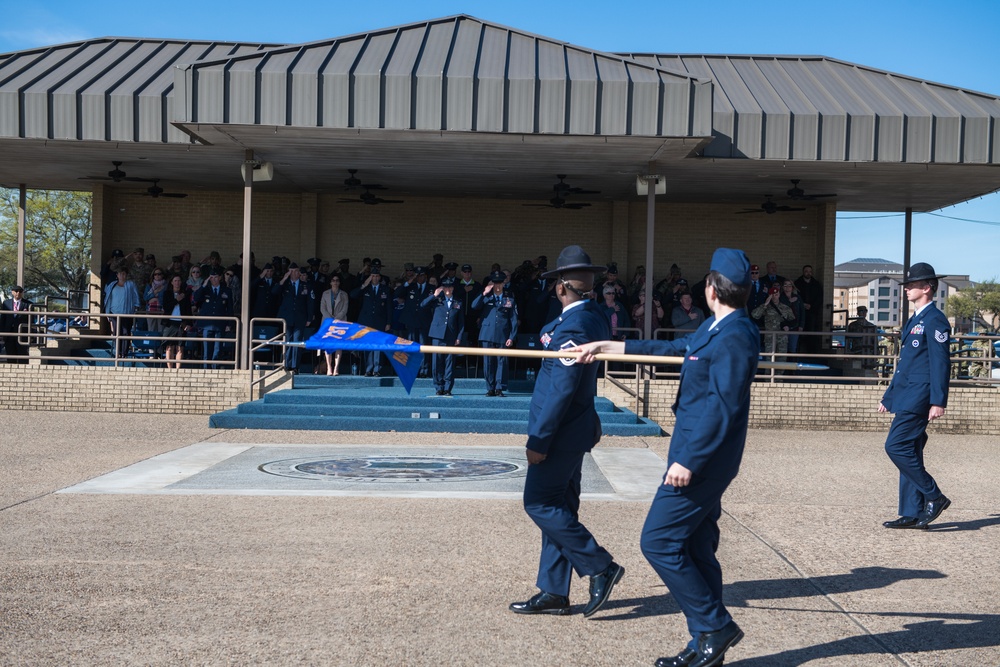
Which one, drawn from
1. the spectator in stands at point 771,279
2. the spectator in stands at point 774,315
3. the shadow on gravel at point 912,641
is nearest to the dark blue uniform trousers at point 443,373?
the spectator in stands at point 774,315

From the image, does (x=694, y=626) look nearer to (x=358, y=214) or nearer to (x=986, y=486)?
(x=986, y=486)

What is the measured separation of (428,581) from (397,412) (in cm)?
846

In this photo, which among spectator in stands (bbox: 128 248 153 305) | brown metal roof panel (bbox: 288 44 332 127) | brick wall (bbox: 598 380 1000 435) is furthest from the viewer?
spectator in stands (bbox: 128 248 153 305)

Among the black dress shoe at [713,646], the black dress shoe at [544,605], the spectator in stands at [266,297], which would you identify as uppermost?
the spectator in stands at [266,297]

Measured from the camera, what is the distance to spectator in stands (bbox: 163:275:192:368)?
16.2m

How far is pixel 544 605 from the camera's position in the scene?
4.95 meters

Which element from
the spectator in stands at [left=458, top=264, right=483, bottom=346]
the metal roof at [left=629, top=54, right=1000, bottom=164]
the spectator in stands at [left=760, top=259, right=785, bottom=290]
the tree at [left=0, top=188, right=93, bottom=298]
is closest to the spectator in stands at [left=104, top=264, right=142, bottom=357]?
the spectator in stands at [left=458, top=264, right=483, bottom=346]

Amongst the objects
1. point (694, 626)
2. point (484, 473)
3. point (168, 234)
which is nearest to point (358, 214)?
point (168, 234)

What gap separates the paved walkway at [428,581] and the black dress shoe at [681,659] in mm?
106

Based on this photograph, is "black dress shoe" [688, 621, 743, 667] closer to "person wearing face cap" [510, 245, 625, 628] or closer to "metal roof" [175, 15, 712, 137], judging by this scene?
"person wearing face cap" [510, 245, 625, 628]

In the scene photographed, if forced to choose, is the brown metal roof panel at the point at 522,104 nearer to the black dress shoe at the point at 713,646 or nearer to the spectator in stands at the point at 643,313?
the spectator in stands at the point at 643,313

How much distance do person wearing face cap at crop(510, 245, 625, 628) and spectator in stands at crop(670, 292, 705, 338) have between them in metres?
11.6

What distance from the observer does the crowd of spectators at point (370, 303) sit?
15930 millimetres

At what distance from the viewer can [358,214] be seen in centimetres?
2047
